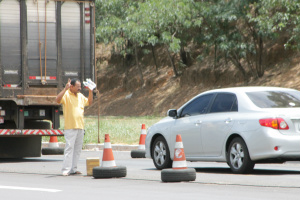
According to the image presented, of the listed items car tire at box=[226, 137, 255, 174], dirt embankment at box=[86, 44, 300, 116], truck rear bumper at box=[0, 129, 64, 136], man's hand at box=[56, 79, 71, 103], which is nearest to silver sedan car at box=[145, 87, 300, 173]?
car tire at box=[226, 137, 255, 174]

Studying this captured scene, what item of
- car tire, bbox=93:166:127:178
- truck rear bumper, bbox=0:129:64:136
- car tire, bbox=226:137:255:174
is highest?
truck rear bumper, bbox=0:129:64:136

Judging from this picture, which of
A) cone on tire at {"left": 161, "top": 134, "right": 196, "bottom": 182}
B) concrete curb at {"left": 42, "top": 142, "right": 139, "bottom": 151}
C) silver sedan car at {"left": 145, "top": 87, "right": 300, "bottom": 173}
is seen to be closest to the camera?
cone on tire at {"left": 161, "top": 134, "right": 196, "bottom": 182}

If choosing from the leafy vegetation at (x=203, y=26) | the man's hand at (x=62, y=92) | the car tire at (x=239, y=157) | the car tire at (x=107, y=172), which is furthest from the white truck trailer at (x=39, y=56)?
the leafy vegetation at (x=203, y=26)

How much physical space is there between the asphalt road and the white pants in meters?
0.25

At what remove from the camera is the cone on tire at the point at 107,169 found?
1249 centimetres

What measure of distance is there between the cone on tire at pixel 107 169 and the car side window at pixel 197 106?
7.32 feet

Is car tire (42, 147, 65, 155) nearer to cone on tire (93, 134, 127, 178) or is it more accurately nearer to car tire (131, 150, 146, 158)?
car tire (131, 150, 146, 158)

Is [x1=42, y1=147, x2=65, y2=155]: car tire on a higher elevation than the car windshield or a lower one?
lower

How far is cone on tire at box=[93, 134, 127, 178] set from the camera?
1249 cm

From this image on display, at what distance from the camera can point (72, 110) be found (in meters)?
13.3

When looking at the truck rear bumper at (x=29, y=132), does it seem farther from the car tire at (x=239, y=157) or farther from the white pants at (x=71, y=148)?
the car tire at (x=239, y=157)

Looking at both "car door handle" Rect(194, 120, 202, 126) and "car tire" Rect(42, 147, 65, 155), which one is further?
"car tire" Rect(42, 147, 65, 155)

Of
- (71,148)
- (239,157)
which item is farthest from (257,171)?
(71,148)

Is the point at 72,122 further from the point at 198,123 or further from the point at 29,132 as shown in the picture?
the point at 29,132
